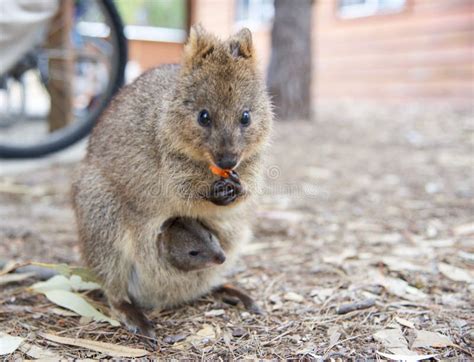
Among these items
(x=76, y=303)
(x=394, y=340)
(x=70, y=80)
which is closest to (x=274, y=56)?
(x=70, y=80)

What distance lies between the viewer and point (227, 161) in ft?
6.79

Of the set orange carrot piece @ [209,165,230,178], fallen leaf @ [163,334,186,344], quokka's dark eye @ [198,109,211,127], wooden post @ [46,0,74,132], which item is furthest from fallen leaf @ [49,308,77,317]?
wooden post @ [46,0,74,132]

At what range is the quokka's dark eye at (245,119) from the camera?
2.19 metres

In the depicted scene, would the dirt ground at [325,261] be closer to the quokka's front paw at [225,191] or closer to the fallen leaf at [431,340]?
the fallen leaf at [431,340]

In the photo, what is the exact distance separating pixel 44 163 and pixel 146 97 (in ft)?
9.62

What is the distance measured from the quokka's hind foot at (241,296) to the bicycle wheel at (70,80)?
2.73m

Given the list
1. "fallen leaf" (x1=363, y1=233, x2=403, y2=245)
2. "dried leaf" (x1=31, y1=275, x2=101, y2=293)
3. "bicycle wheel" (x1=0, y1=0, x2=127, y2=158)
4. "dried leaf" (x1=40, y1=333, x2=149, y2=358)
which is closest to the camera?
"dried leaf" (x1=40, y1=333, x2=149, y2=358)

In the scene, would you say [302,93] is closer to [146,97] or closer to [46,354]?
[146,97]

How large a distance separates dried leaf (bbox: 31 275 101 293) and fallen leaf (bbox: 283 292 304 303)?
0.86 m

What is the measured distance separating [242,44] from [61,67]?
3406 millimetres

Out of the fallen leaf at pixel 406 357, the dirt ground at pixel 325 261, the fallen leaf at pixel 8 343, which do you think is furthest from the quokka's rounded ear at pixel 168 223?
the fallen leaf at pixel 406 357

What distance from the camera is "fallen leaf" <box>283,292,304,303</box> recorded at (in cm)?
244

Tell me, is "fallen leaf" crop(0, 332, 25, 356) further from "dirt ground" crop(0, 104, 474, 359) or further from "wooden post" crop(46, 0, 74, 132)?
"wooden post" crop(46, 0, 74, 132)

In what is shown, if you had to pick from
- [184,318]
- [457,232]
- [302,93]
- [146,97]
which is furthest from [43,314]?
[302,93]
